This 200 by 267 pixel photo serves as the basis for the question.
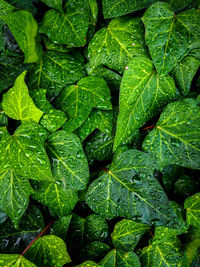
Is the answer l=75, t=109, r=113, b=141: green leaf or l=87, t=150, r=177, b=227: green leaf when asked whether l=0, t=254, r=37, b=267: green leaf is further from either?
l=75, t=109, r=113, b=141: green leaf

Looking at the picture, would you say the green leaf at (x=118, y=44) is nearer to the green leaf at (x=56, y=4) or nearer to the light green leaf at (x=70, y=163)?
the green leaf at (x=56, y=4)

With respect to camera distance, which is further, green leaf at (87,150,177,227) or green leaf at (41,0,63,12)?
green leaf at (41,0,63,12)

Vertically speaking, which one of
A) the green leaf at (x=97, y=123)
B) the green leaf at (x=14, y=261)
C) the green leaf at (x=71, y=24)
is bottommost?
the green leaf at (x=14, y=261)

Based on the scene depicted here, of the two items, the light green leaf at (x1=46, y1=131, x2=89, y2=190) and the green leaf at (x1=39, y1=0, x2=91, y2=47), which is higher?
the green leaf at (x1=39, y1=0, x2=91, y2=47)

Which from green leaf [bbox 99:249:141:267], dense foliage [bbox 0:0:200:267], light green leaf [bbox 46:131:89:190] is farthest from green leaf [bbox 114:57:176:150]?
green leaf [bbox 99:249:141:267]

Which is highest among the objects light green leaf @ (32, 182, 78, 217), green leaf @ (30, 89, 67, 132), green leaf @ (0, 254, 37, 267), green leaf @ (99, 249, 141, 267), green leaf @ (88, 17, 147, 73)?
green leaf @ (88, 17, 147, 73)

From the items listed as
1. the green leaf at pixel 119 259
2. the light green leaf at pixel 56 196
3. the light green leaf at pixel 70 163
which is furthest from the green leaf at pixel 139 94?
the green leaf at pixel 119 259
